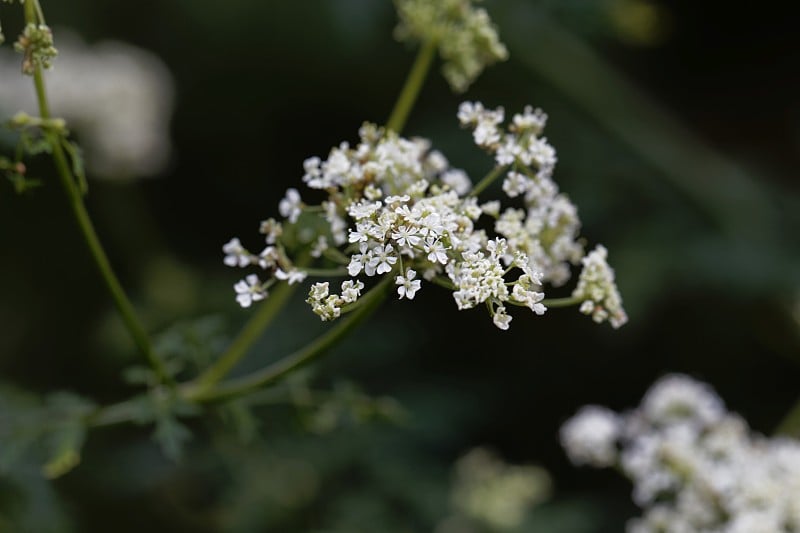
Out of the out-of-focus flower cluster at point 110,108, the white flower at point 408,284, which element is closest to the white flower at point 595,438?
the white flower at point 408,284

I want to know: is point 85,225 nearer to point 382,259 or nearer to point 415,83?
point 382,259

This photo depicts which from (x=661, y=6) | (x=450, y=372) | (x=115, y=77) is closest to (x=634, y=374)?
(x=450, y=372)

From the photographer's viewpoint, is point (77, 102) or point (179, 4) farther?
point (179, 4)

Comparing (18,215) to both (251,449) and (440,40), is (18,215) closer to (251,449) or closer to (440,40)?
(251,449)

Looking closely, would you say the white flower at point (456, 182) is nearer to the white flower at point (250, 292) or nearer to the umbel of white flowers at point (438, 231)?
the umbel of white flowers at point (438, 231)

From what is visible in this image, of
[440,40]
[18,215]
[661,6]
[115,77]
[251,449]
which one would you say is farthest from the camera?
[661,6]

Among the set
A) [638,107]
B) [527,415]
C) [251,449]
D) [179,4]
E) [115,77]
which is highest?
[179,4]

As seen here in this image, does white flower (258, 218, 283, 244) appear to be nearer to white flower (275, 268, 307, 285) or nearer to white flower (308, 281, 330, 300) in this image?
white flower (275, 268, 307, 285)
